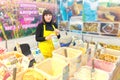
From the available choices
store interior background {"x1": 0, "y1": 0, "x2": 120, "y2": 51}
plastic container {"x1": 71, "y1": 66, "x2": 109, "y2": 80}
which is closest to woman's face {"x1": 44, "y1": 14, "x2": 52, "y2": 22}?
store interior background {"x1": 0, "y1": 0, "x2": 120, "y2": 51}

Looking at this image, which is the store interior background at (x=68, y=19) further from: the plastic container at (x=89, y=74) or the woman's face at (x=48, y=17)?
the plastic container at (x=89, y=74)

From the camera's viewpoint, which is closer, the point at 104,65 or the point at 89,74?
the point at 89,74

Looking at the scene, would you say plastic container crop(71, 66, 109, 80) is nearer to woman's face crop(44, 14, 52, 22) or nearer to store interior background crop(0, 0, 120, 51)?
woman's face crop(44, 14, 52, 22)

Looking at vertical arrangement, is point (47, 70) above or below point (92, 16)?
below

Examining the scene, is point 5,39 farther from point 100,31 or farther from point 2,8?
point 100,31

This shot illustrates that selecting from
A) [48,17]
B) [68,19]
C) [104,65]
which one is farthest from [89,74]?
[68,19]

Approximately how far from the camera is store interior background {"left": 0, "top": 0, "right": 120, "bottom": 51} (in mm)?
2346

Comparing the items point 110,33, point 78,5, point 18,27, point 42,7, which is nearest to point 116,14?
point 110,33

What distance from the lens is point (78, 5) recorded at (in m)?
2.71

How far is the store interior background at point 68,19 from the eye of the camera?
7.70 feet

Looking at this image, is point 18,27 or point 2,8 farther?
point 18,27

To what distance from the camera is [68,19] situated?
2.89 meters

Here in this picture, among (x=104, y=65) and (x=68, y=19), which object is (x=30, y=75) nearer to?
(x=104, y=65)

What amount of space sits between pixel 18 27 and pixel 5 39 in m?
0.32
